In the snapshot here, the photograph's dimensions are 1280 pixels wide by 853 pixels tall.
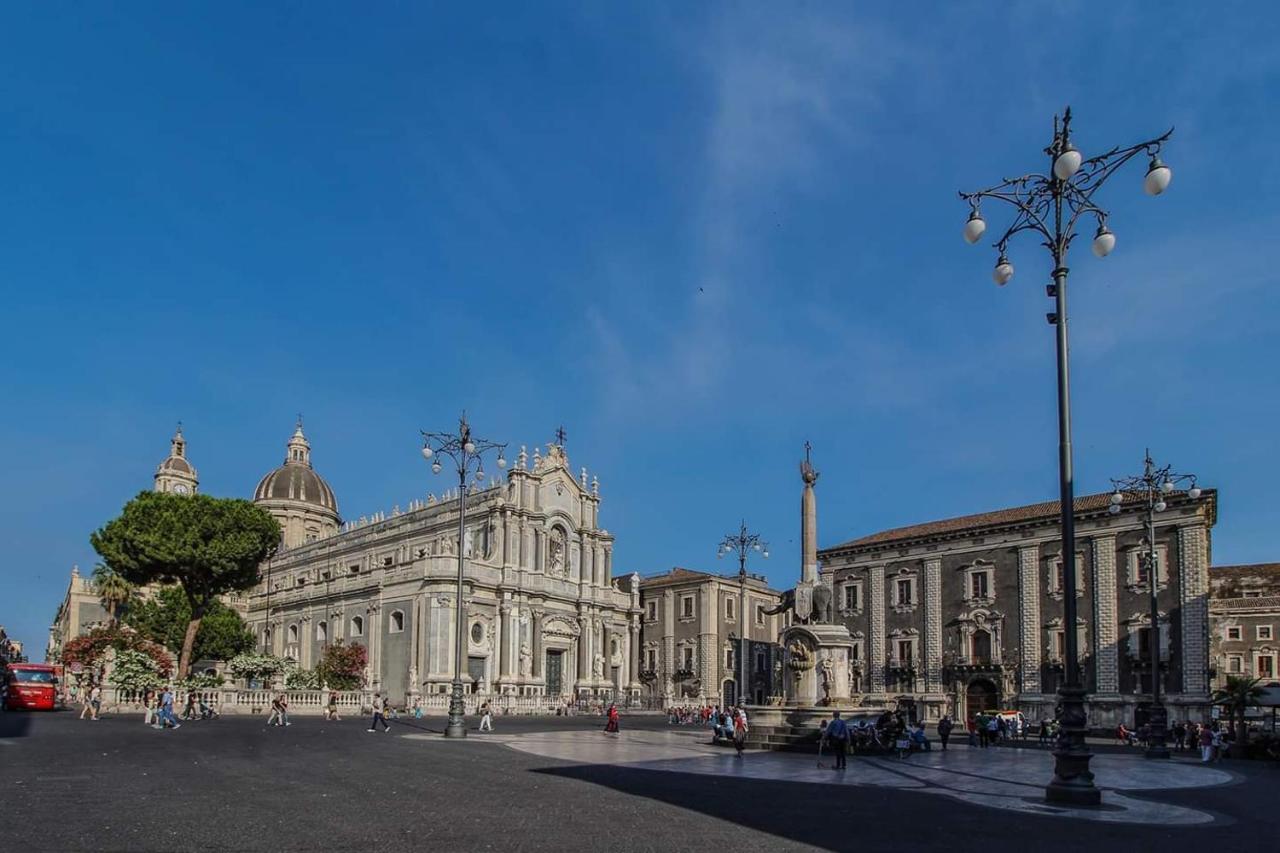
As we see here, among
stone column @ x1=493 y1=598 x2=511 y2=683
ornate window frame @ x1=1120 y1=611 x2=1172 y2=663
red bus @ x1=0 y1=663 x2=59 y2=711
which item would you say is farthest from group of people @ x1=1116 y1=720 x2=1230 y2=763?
red bus @ x1=0 y1=663 x2=59 y2=711

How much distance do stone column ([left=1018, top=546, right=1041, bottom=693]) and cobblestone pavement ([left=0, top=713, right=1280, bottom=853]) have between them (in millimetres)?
28694

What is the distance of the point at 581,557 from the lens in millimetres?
74375

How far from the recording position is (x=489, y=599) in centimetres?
6619

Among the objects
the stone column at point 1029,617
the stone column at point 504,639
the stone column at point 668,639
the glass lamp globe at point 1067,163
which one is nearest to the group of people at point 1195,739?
the stone column at point 1029,617

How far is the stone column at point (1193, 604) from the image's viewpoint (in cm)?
4806

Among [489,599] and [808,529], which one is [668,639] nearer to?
[489,599]

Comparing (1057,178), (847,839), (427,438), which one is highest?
(1057,178)

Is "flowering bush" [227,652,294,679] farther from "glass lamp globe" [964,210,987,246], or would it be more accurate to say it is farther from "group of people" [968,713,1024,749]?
"glass lamp globe" [964,210,987,246]

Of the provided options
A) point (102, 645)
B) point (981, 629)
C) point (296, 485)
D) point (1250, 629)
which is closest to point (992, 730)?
point (981, 629)

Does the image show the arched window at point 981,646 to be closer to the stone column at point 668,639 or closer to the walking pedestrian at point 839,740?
the stone column at point 668,639

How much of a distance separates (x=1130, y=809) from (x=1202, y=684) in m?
38.0

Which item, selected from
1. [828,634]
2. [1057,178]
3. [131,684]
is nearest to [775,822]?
[1057,178]

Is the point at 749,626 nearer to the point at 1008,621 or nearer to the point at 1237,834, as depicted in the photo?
the point at 1008,621

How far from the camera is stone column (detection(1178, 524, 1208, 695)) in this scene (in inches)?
1892
